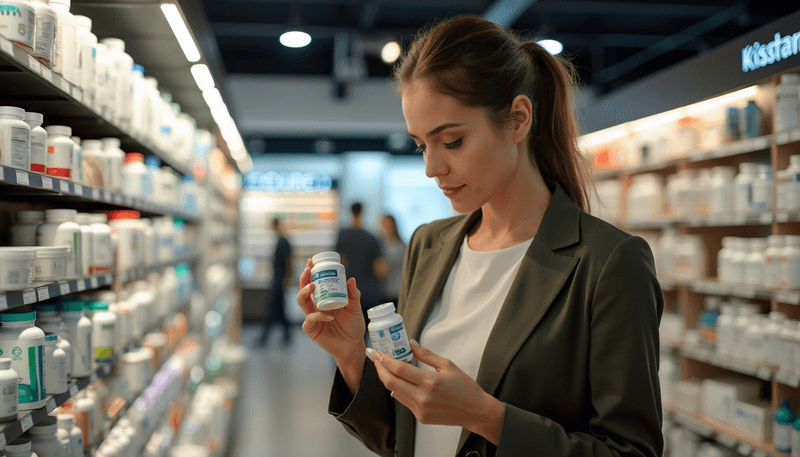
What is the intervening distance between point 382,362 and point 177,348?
3455 millimetres

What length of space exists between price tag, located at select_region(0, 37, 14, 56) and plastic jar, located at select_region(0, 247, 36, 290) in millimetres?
480

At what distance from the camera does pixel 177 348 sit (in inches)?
166

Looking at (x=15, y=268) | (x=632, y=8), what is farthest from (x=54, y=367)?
(x=632, y=8)

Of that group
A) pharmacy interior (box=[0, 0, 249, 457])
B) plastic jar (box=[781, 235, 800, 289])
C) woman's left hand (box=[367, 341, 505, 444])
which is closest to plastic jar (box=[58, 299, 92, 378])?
pharmacy interior (box=[0, 0, 249, 457])

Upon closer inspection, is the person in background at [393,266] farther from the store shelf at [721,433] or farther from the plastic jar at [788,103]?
the plastic jar at [788,103]

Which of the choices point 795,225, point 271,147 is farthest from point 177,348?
point 271,147

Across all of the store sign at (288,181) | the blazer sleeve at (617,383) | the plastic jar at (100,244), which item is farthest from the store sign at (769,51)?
the store sign at (288,181)

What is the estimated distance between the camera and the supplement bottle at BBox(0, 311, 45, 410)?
1.58m

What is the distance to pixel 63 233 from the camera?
76.8 inches

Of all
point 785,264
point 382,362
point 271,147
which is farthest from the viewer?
point 271,147

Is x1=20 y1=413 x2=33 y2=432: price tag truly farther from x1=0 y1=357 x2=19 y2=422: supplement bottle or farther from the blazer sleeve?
the blazer sleeve

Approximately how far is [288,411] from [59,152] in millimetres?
4297

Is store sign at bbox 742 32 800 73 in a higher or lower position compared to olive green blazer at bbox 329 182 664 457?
higher

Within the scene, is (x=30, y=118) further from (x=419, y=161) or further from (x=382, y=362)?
(x=419, y=161)
